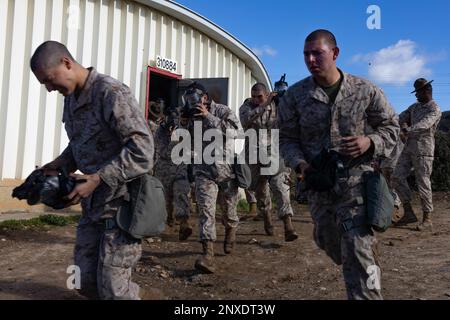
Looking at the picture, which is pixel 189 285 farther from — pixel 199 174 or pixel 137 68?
pixel 137 68

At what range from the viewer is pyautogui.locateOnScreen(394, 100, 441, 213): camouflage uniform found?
7430mm

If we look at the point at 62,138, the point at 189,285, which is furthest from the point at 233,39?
the point at 189,285

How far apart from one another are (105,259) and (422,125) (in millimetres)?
6041

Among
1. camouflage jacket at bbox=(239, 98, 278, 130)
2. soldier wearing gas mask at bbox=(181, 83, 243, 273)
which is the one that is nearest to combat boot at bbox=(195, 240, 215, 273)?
soldier wearing gas mask at bbox=(181, 83, 243, 273)

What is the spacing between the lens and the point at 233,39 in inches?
443

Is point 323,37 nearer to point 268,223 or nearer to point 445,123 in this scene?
point 268,223

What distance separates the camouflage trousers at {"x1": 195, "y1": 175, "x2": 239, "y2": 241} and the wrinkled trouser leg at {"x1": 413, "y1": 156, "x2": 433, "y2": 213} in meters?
3.41

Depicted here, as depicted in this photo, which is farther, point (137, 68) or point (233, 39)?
point (233, 39)

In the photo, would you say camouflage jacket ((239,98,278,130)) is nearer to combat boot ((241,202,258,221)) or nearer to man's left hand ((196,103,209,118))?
man's left hand ((196,103,209,118))

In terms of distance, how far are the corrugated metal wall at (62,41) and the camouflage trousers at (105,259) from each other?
5223 mm

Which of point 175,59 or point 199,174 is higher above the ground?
point 175,59

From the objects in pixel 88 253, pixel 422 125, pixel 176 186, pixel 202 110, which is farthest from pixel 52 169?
pixel 422 125
